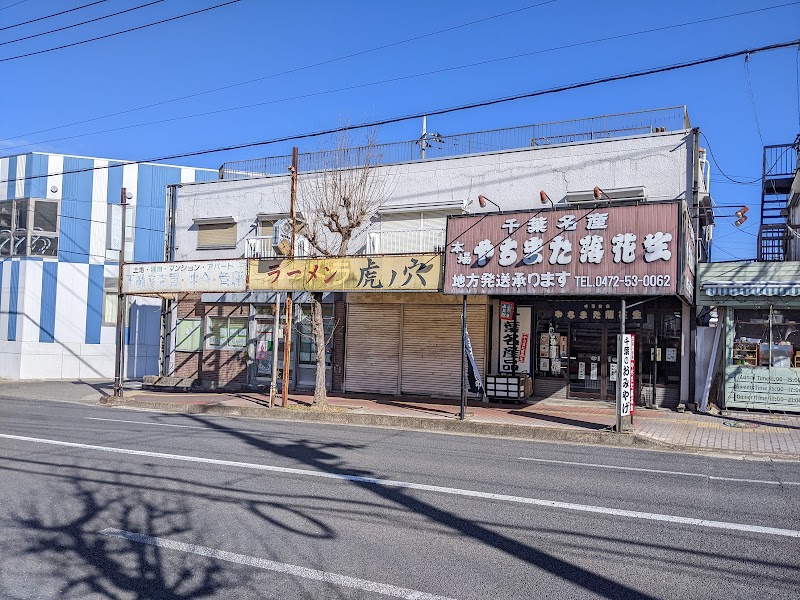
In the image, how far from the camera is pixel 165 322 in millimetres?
24750

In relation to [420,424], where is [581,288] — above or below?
above

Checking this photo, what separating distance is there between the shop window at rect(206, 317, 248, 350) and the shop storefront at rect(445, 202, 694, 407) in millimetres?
8982

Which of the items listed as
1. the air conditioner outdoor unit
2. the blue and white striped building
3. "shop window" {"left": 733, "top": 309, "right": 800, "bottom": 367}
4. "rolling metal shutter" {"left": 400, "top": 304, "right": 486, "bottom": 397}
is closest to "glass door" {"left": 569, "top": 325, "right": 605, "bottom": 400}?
"rolling metal shutter" {"left": 400, "top": 304, "right": 486, "bottom": 397}

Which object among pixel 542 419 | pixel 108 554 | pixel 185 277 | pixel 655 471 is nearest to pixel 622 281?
pixel 542 419

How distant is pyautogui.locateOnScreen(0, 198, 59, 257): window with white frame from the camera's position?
Answer: 29.9 metres

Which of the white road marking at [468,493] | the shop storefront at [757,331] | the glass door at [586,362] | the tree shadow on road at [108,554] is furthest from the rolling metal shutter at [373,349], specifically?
the tree shadow on road at [108,554]

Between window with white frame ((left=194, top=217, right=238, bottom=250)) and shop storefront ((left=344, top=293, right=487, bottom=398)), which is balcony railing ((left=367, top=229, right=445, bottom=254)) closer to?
shop storefront ((left=344, top=293, right=487, bottom=398))

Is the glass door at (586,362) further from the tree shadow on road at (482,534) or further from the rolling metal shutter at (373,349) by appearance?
the tree shadow on road at (482,534)

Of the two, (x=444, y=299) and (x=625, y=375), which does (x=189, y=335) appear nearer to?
(x=444, y=299)

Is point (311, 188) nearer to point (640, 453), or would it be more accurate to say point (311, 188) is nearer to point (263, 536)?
point (640, 453)

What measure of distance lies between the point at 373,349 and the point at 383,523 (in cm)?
1454

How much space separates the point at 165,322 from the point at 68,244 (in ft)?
29.2

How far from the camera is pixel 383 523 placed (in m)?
6.94

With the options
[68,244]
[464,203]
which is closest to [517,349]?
[464,203]
